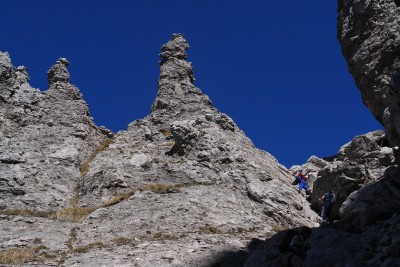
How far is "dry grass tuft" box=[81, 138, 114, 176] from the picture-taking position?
42.8 meters

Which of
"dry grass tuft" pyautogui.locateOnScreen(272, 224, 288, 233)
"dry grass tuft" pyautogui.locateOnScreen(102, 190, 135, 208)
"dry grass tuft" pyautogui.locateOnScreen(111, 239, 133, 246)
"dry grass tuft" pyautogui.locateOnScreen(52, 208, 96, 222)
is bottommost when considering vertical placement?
"dry grass tuft" pyautogui.locateOnScreen(111, 239, 133, 246)

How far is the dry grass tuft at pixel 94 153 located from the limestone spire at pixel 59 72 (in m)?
14.1

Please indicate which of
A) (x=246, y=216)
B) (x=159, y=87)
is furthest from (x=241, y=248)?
(x=159, y=87)

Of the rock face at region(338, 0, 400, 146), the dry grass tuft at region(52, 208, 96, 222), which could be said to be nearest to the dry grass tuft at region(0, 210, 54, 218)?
the dry grass tuft at region(52, 208, 96, 222)

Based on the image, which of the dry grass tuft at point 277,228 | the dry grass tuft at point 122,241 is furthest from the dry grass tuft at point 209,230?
the dry grass tuft at point 122,241

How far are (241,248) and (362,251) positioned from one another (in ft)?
30.0

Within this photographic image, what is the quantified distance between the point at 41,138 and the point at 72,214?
14634 mm

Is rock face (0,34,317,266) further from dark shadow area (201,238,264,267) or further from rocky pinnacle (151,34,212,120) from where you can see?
rocky pinnacle (151,34,212,120)

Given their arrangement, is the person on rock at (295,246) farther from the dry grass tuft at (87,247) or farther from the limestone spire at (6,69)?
the limestone spire at (6,69)

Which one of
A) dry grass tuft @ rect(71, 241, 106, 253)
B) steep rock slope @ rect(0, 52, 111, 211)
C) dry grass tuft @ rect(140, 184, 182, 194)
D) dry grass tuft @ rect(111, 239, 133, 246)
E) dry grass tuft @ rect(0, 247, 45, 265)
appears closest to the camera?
dry grass tuft @ rect(0, 247, 45, 265)

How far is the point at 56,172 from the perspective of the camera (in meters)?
40.6

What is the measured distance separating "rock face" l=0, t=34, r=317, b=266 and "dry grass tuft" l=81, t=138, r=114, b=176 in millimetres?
123

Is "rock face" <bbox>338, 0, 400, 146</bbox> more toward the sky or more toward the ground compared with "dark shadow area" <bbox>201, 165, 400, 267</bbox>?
more toward the sky

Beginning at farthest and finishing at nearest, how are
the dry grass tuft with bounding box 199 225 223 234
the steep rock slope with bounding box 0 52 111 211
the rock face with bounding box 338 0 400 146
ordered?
the steep rock slope with bounding box 0 52 111 211 → the dry grass tuft with bounding box 199 225 223 234 → the rock face with bounding box 338 0 400 146
